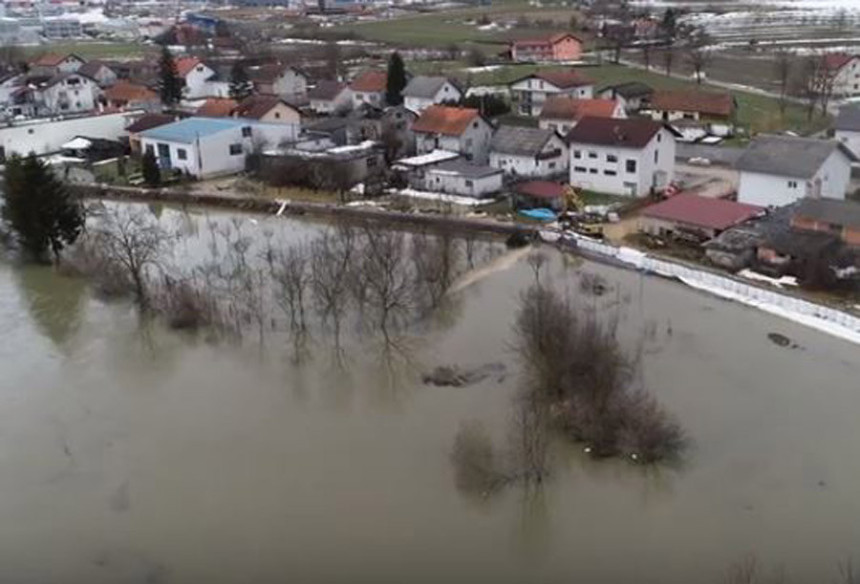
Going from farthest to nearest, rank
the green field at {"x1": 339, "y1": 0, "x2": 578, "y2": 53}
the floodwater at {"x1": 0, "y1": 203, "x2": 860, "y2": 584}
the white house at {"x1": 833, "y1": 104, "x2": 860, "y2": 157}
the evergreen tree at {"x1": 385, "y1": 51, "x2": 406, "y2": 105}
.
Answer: the green field at {"x1": 339, "y1": 0, "x2": 578, "y2": 53}, the evergreen tree at {"x1": 385, "y1": 51, "x2": 406, "y2": 105}, the white house at {"x1": 833, "y1": 104, "x2": 860, "y2": 157}, the floodwater at {"x1": 0, "y1": 203, "x2": 860, "y2": 584}

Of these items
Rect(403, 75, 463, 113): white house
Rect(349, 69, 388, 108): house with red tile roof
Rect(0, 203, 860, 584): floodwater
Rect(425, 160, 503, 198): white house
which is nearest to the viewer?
Rect(0, 203, 860, 584): floodwater

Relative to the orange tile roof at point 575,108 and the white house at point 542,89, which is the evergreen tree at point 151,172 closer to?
the orange tile roof at point 575,108

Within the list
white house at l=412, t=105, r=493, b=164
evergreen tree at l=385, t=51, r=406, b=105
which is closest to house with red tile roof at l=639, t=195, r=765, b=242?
white house at l=412, t=105, r=493, b=164

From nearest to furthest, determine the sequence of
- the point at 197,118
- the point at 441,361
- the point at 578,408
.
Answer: the point at 578,408 → the point at 441,361 → the point at 197,118

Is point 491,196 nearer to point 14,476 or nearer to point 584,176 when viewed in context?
point 584,176

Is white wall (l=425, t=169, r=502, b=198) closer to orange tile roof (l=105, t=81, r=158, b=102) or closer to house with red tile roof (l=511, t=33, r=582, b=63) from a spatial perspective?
orange tile roof (l=105, t=81, r=158, b=102)

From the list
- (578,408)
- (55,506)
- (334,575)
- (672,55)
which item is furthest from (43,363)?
(672,55)

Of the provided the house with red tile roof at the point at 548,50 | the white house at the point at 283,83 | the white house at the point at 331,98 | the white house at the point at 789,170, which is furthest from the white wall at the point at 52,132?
the house with red tile roof at the point at 548,50
